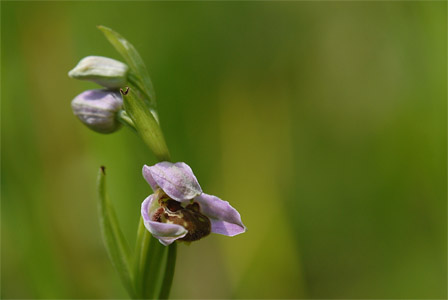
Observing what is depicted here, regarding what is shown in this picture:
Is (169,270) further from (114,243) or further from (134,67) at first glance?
(134,67)

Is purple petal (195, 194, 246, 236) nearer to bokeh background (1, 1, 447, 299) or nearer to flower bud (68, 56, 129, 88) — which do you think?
flower bud (68, 56, 129, 88)

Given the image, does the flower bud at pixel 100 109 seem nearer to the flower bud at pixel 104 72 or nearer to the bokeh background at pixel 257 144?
the flower bud at pixel 104 72

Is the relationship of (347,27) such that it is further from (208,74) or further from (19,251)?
(19,251)

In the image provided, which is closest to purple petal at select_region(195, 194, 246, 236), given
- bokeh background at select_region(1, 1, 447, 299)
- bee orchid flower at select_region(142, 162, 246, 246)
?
bee orchid flower at select_region(142, 162, 246, 246)

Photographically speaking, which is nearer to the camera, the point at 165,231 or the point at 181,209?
the point at 165,231

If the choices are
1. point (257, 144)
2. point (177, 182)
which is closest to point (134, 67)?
point (177, 182)

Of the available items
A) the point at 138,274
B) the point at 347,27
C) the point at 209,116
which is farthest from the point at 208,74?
the point at 138,274

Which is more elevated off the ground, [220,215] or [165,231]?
[220,215]
